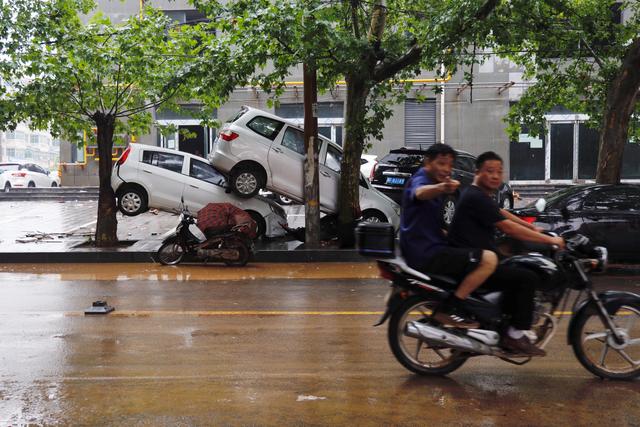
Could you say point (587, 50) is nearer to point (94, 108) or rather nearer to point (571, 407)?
point (94, 108)

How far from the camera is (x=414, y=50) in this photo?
13547 mm

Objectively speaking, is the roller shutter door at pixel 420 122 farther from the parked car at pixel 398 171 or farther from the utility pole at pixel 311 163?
the utility pole at pixel 311 163

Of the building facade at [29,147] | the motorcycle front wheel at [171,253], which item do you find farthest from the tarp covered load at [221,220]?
Answer: the building facade at [29,147]

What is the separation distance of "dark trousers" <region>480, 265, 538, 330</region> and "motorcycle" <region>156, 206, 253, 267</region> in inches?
295

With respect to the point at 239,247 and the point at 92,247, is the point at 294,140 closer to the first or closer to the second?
the point at 239,247

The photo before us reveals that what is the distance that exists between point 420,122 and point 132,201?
56.9 feet

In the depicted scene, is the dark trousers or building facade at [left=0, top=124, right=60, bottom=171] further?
building facade at [left=0, top=124, right=60, bottom=171]

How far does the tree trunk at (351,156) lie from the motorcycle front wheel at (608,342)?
350 inches

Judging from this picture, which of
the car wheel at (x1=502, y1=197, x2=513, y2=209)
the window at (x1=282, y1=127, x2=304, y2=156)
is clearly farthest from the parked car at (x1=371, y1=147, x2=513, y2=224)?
the window at (x1=282, y1=127, x2=304, y2=156)

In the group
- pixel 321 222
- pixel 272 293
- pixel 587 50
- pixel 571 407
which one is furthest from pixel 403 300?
pixel 587 50

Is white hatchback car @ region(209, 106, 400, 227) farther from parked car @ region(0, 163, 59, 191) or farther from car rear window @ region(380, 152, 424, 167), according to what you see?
parked car @ region(0, 163, 59, 191)

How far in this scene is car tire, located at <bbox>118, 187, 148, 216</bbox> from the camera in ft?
49.2

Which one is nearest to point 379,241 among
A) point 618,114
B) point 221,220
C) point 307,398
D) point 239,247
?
point 307,398

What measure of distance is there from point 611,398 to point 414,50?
9.61 m
